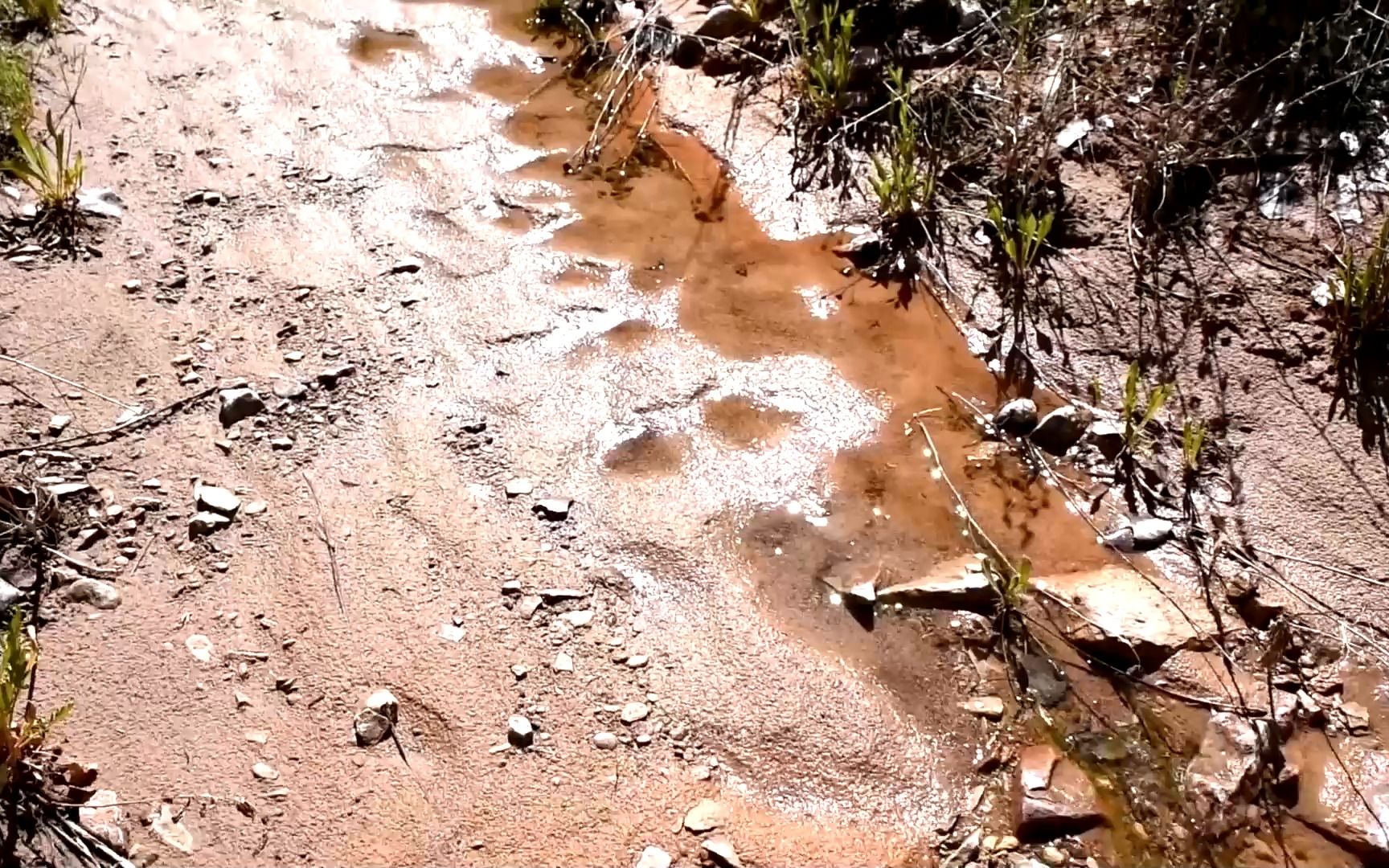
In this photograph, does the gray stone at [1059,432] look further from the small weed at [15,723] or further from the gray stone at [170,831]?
the small weed at [15,723]

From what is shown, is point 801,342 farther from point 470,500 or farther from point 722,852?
point 722,852

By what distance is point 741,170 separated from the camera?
3623 millimetres

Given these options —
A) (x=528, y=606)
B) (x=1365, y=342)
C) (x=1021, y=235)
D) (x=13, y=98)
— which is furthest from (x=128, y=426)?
(x=1365, y=342)

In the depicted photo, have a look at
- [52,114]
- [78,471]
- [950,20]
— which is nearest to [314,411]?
[78,471]

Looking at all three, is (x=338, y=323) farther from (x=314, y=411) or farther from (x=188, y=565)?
(x=188, y=565)

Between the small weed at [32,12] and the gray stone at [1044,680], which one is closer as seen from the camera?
the gray stone at [1044,680]

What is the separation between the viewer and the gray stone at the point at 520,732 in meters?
2.11

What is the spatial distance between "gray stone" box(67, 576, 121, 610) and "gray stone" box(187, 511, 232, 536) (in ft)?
0.66

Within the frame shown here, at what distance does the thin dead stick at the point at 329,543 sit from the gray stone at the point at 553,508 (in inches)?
17.7

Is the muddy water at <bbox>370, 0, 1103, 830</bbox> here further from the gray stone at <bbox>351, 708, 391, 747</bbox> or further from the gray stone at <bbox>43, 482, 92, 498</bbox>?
the gray stone at <bbox>43, 482, 92, 498</bbox>

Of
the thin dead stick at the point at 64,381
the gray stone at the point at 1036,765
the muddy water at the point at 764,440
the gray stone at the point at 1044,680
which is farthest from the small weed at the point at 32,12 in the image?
the gray stone at the point at 1036,765

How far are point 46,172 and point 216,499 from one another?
136cm

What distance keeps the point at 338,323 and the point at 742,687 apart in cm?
153

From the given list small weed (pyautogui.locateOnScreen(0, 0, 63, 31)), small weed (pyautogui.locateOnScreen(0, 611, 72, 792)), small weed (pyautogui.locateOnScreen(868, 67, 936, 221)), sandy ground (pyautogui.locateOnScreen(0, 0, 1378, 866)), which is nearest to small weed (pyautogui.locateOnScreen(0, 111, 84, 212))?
sandy ground (pyautogui.locateOnScreen(0, 0, 1378, 866))
